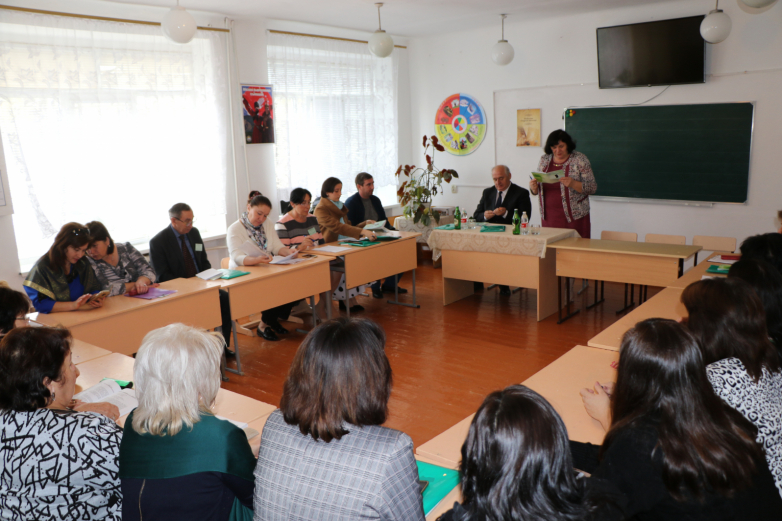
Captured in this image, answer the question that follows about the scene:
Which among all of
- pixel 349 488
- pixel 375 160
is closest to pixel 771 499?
pixel 349 488

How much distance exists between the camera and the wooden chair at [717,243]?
511 centimetres

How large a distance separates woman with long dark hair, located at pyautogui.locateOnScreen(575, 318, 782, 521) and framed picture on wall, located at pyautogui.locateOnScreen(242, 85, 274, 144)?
575cm

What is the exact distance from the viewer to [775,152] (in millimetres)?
5824

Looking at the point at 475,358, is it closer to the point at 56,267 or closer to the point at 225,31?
the point at 56,267

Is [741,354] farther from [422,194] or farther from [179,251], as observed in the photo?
[422,194]

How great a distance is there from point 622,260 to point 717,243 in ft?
3.15

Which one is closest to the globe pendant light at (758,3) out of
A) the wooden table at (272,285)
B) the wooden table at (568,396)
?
the wooden table at (568,396)

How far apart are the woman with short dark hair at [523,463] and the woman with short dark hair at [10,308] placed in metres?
2.40

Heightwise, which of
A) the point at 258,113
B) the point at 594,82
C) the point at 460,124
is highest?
the point at 594,82

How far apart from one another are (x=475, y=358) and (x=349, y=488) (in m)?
3.45

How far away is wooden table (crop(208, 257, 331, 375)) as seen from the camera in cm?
445

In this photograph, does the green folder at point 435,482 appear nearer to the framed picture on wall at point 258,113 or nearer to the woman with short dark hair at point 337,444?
the woman with short dark hair at point 337,444

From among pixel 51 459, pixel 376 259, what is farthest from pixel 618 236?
pixel 51 459

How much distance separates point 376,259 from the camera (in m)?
5.69
